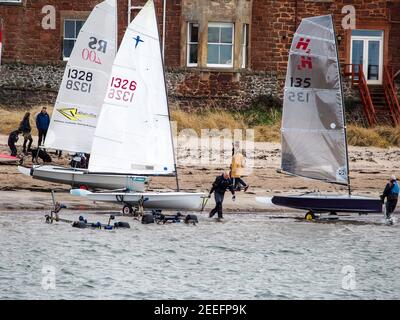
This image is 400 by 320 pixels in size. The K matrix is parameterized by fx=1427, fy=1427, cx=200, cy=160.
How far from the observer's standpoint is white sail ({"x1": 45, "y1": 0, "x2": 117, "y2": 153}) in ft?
152

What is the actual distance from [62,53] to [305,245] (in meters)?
18.5

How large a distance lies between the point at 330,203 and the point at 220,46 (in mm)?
16162

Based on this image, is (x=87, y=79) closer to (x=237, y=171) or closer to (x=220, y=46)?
(x=237, y=171)

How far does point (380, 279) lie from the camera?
38375 mm

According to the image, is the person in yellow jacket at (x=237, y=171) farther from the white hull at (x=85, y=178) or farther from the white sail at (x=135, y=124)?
the white hull at (x=85, y=178)

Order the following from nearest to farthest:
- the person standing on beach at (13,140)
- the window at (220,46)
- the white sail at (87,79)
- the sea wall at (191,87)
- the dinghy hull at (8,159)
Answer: the white sail at (87,79), the person standing on beach at (13,140), the dinghy hull at (8,159), the sea wall at (191,87), the window at (220,46)

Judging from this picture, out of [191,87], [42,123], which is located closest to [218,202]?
[42,123]

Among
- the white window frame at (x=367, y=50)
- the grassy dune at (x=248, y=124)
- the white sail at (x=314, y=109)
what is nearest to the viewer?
the white sail at (x=314, y=109)

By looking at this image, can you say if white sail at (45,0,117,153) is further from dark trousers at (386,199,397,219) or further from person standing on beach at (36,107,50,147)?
dark trousers at (386,199,397,219)

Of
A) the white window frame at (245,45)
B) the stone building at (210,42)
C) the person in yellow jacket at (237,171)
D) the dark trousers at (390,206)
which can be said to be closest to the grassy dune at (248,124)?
the stone building at (210,42)

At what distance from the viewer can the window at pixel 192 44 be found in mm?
56969

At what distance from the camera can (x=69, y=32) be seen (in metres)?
57.1

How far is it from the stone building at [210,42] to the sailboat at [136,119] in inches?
524
